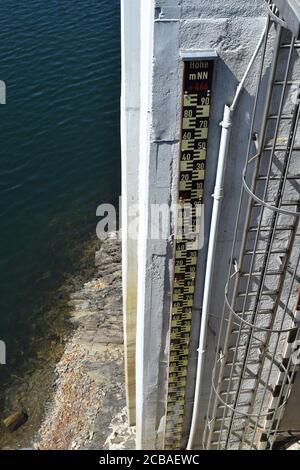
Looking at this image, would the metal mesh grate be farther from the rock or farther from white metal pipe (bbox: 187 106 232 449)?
the rock

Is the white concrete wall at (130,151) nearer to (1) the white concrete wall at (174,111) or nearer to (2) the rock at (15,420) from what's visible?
(1) the white concrete wall at (174,111)

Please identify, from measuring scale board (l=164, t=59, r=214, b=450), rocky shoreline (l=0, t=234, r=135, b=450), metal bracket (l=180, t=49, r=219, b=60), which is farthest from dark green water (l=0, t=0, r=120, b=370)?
metal bracket (l=180, t=49, r=219, b=60)

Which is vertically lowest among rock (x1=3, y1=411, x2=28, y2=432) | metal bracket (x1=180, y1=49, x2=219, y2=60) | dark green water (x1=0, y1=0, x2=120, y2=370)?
rock (x1=3, y1=411, x2=28, y2=432)

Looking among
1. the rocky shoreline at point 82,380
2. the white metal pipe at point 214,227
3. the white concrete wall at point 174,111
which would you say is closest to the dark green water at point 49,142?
the rocky shoreline at point 82,380

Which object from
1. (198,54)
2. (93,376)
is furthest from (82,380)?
(198,54)
